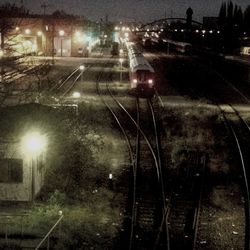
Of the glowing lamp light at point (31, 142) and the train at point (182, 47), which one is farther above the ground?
the train at point (182, 47)

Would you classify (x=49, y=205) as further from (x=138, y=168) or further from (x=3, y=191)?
(x=138, y=168)

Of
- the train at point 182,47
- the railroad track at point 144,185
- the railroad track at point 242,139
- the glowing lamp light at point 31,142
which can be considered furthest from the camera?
the train at point 182,47

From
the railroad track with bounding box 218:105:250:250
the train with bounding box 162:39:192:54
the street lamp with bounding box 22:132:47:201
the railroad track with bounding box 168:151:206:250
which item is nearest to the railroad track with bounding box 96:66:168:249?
the railroad track with bounding box 168:151:206:250

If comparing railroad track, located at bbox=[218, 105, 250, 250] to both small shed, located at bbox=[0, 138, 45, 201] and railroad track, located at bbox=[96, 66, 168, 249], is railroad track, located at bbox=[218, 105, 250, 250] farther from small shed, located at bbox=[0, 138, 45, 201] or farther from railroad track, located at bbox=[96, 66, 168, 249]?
small shed, located at bbox=[0, 138, 45, 201]

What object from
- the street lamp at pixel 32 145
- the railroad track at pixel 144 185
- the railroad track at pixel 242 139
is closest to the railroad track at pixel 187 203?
the railroad track at pixel 144 185

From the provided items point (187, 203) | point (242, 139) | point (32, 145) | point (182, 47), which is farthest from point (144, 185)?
point (182, 47)

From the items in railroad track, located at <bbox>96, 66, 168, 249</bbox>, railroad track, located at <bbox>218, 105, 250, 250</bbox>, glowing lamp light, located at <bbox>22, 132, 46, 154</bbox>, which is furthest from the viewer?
railroad track, located at <bbox>218, 105, 250, 250</bbox>

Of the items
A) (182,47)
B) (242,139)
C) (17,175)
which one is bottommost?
(242,139)

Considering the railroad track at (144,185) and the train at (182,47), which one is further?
the train at (182,47)

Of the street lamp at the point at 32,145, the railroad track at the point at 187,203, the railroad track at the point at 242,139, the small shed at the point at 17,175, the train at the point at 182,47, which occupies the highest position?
the train at the point at 182,47

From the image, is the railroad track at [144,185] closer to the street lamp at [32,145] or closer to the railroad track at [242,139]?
the railroad track at [242,139]

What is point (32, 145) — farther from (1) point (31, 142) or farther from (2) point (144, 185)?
(2) point (144, 185)

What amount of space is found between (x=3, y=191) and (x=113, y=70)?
37.2 meters

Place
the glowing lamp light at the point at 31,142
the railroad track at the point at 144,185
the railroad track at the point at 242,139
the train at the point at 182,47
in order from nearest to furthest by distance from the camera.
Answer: the railroad track at the point at 144,185 → the glowing lamp light at the point at 31,142 → the railroad track at the point at 242,139 → the train at the point at 182,47
